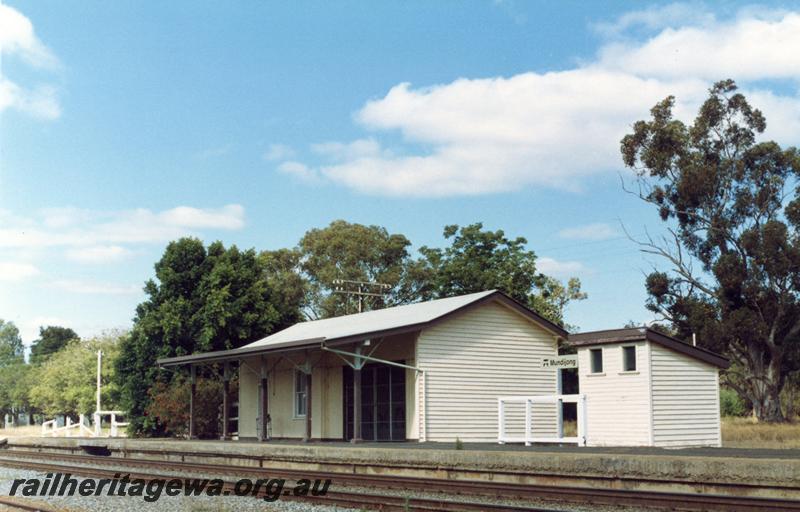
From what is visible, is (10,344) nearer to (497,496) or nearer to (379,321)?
(379,321)

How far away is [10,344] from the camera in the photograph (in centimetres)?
13975

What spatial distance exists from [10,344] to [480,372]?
423ft

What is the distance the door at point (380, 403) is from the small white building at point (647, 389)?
5.32m

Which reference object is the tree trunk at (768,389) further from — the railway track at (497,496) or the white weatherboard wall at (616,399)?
the railway track at (497,496)

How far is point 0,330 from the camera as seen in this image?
14012 centimetres

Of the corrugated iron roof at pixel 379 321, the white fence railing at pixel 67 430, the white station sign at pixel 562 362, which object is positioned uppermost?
the corrugated iron roof at pixel 379 321

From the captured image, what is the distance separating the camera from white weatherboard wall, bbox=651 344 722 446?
67.7ft

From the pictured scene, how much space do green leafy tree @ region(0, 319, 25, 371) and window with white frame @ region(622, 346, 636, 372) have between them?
396 feet

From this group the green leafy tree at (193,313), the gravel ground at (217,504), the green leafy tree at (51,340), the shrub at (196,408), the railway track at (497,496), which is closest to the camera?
the railway track at (497,496)

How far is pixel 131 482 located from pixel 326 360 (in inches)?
464

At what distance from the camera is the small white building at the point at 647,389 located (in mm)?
20562

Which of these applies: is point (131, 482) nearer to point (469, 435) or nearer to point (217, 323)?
point (469, 435)

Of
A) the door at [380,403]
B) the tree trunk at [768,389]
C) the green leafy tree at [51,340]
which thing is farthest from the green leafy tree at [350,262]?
the green leafy tree at [51,340]

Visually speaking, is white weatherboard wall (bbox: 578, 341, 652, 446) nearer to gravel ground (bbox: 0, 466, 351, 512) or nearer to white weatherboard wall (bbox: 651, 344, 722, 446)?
white weatherboard wall (bbox: 651, 344, 722, 446)
